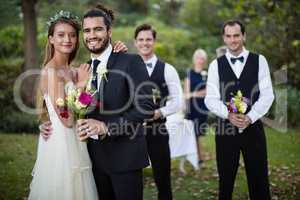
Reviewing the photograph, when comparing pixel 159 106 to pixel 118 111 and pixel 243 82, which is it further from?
pixel 118 111

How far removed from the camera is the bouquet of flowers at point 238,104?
4320mm

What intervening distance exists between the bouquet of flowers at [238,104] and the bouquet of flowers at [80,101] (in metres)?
1.56

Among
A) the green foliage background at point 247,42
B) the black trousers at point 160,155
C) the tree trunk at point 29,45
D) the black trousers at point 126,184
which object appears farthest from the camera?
the tree trunk at point 29,45

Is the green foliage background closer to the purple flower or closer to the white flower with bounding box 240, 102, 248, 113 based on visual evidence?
the purple flower

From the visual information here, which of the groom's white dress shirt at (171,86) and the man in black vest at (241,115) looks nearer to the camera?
the man in black vest at (241,115)

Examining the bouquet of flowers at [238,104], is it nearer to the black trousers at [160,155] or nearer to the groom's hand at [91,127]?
the black trousers at [160,155]

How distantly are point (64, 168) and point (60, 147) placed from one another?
0.18 meters

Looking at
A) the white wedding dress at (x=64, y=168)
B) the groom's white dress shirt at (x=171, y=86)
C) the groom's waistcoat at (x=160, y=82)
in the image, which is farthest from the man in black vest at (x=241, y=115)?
the white wedding dress at (x=64, y=168)

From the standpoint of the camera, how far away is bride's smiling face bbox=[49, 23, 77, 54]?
3.75 m

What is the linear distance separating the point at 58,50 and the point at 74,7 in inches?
259

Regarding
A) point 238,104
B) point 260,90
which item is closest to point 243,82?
Result: point 260,90

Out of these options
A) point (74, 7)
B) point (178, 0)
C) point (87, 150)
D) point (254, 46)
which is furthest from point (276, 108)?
point (178, 0)

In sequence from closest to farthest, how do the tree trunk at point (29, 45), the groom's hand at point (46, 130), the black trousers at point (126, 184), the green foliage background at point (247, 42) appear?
the black trousers at point (126, 184) < the groom's hand at point (46, 130) < the green foliage background at point (247, 42) < the tree trunk at point (29, 45)

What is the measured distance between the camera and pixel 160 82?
16.8 ft
